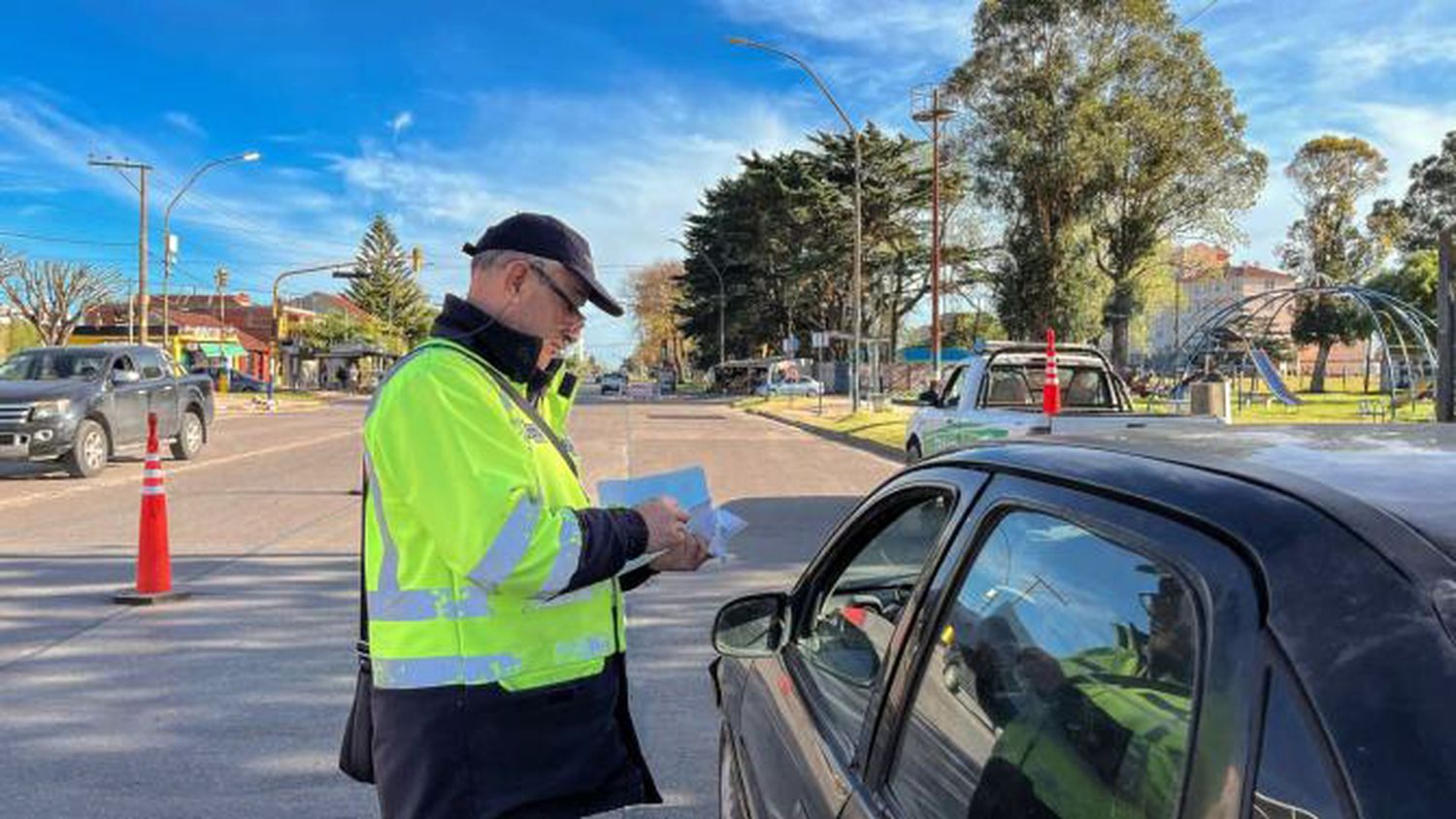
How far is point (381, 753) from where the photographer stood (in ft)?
7.20

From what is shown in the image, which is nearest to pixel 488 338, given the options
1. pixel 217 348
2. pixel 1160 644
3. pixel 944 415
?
pixel 1160 644

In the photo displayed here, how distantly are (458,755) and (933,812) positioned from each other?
3.06ft

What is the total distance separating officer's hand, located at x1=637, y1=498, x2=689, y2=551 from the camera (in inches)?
89.4

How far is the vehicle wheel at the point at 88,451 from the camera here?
1416cm

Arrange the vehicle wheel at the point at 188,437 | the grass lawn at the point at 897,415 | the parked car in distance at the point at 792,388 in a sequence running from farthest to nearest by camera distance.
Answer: the parked car in distance at the point at 792,388 → the grass lawn at the point at 897,415 → the vehicle wheel at the point at 188,437

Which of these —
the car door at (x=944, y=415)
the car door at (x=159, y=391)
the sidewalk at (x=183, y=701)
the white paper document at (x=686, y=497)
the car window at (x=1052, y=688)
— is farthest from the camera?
the car door at (x=159, y=391)

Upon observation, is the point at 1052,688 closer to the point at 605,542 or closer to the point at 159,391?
the point at 605,542

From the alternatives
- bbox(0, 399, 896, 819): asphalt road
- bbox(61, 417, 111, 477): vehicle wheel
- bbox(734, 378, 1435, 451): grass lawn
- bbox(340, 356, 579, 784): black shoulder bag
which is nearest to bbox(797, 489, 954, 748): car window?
bbox(340, 356, 579, 784): black shoulder bag

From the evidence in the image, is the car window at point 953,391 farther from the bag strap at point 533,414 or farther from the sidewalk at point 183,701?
the bag strap at point 533,414

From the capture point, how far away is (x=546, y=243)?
232 cm

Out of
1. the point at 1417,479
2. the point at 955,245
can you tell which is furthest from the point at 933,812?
the point at 955,245

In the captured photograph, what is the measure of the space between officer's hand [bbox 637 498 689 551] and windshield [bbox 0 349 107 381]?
14960 millimetres

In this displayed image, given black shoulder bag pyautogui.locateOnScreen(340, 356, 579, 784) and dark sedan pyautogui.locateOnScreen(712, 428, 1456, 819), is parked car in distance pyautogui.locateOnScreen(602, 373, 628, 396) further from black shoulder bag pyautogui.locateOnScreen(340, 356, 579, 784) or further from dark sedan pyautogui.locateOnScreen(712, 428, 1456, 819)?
dark sedan pyautogui.locateOnScreen(712, 428, 1456, 819)

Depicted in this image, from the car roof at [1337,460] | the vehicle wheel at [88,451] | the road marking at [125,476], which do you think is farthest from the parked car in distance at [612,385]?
the car roof at [1337,460]
